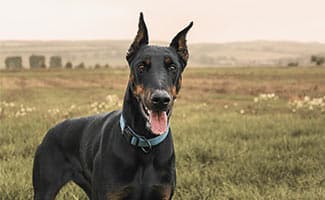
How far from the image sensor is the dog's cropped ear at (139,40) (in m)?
4.33

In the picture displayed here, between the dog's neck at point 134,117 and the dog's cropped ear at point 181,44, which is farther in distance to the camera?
the dog's cropped ear at point 181,44

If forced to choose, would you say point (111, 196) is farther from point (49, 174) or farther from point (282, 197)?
point (282, 197)

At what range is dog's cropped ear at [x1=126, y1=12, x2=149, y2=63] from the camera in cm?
433

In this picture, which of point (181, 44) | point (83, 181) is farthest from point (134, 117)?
point (83, 181)

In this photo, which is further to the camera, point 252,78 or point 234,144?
point 252,78

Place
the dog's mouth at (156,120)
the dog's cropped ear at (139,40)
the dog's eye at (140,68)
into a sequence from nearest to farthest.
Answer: the dog's mouth at (156,120) < the dog's eye at (140,68) < the dog's cropped ear at (139,40)

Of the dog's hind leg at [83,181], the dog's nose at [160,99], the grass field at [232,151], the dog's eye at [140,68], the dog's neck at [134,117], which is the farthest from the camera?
the grass field at [232,151]

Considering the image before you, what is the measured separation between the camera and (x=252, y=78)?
1065 inches

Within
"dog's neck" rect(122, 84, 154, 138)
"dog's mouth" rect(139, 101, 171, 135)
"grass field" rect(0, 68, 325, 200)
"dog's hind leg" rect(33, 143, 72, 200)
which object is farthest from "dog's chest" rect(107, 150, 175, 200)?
"grass field" rect(0, 68, 325, 200)

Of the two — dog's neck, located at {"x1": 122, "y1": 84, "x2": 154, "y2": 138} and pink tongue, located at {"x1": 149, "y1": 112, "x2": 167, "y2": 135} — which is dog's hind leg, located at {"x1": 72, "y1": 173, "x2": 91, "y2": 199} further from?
pink tongue, located at {"x1": 149, "y1": 112, "x2": 167, "y2": 135}

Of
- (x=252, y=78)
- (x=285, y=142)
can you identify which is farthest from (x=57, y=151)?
(x=252, y=78)

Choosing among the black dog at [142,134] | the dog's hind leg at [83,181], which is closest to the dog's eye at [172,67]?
the black dog at [142,134]

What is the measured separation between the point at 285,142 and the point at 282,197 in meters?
2.80

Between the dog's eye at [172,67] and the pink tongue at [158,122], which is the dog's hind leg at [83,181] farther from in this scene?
the dog's eye at [172,67]
